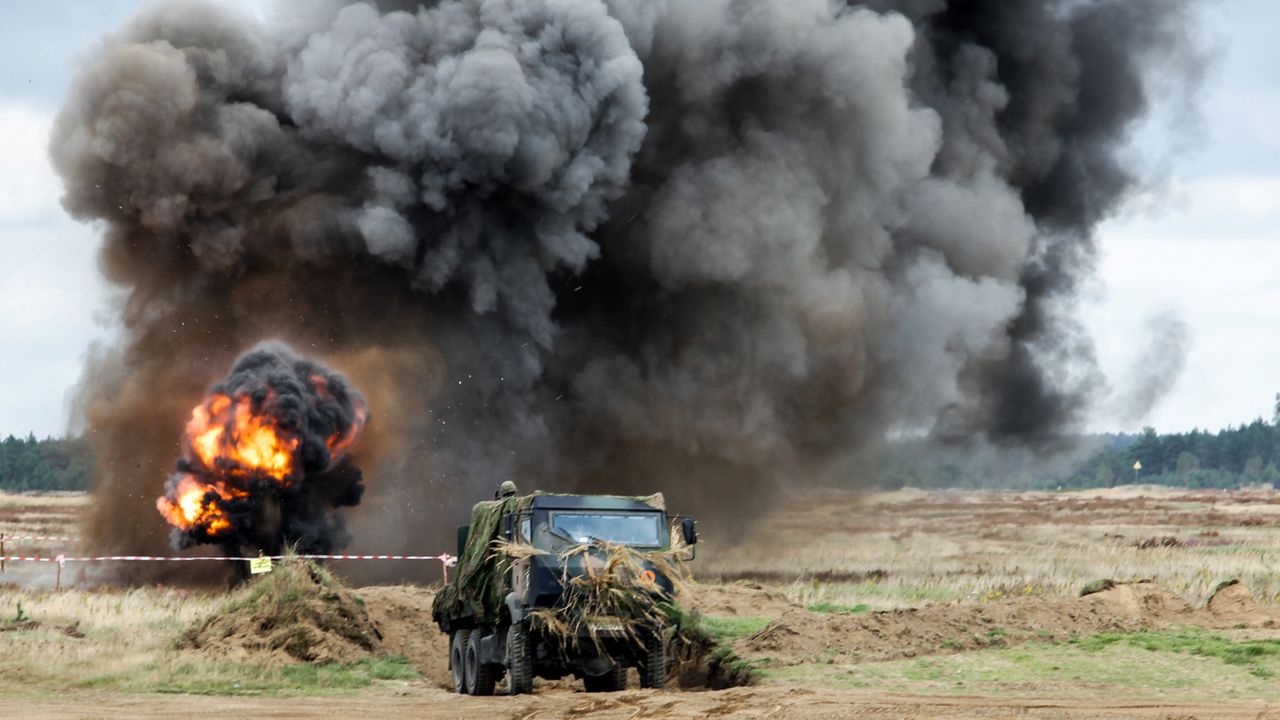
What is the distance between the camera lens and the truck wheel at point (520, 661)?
19.9 m

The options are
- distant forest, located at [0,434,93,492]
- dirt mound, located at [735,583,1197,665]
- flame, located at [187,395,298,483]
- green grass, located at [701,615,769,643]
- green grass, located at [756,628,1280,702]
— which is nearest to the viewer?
green grass, located at [756,628,1280,702]

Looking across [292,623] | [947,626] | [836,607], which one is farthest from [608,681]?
[836,607]

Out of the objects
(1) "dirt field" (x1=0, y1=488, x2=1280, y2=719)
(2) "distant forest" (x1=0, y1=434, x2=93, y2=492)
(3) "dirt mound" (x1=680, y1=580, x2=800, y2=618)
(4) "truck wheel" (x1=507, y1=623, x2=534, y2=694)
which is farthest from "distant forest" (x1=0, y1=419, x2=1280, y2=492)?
(4) "truck wheel" (x1=507, y1=623, x2=534, y2=694)

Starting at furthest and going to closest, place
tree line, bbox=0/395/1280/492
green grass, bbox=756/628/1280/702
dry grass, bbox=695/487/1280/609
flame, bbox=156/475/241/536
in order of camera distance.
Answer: tree line, bbox=0/395/1280/492 < flame, bbox=156/475/241/536 < dry grass, bbox=695/487/1280/609 < green grass, bbox=756/628/1280/702

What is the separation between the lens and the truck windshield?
803 inches

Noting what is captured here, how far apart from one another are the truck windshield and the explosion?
53.7ft

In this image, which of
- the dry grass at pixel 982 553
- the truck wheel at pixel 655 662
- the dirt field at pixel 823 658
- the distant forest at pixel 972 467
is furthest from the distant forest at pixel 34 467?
the truck wheel at pixel 655 662

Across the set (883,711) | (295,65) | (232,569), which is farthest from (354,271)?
(883,711)

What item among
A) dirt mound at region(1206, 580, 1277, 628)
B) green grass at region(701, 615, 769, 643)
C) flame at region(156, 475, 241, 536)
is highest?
flame at region(156, 475, 241, 536)

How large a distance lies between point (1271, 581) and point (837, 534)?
95.7 feet

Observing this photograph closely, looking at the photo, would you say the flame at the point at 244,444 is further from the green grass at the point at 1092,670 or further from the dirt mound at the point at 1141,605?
the dirt mound at the point at 1141,605

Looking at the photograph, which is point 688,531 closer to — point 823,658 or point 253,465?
point 823,658

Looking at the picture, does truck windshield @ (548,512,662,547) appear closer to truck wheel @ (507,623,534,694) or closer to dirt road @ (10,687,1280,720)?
truck wheel @ (507,623,534,694)

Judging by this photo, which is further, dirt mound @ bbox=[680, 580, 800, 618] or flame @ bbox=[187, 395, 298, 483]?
flame @ bbox=[187, 395, 298, 483]
